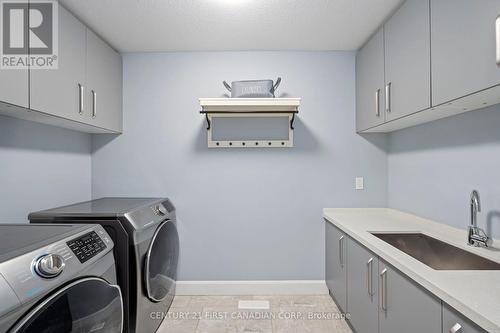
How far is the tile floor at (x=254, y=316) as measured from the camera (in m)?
1.98

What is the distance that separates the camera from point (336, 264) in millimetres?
2158

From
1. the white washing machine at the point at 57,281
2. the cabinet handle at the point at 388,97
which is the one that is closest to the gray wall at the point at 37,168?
the white washing machine at the point at 57,281

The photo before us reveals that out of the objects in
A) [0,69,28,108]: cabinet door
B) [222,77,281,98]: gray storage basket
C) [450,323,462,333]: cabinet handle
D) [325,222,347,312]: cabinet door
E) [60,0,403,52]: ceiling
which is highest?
[60,0,403,52]: ceiling

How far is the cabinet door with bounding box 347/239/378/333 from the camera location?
1.48 meters

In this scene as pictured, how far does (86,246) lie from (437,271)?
1520 mm

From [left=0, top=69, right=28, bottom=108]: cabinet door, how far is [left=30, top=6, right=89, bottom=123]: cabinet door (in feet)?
0.13

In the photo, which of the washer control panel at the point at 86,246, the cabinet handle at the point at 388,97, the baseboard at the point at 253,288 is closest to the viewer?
the washer control panel at the point at 86,246

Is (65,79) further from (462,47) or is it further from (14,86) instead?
(462,47)

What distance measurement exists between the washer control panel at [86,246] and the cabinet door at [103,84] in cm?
110

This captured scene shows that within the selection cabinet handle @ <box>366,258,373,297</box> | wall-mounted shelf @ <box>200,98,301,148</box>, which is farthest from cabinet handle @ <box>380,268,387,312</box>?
wall-mounted shelf @ <box>200,98,301,148</box>

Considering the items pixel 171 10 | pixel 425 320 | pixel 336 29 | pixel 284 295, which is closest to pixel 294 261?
pixel 284 295

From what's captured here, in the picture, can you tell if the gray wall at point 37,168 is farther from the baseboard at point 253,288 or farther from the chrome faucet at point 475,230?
the chrome faucet at point 475,230

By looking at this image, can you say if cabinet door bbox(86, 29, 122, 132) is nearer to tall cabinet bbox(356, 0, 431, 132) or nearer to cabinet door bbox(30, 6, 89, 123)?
cabinet door bbox(30, 6, 89, 123)

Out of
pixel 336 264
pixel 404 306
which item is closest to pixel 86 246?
pixel 404 306
